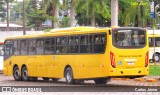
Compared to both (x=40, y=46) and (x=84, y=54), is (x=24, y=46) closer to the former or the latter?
Answer: (x=40, y=46)

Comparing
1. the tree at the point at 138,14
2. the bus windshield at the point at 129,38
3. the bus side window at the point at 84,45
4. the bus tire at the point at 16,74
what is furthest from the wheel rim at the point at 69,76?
the tree at the point at 138,14

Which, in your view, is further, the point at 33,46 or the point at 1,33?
the point at 1,33

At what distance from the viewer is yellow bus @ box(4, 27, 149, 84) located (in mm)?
22844

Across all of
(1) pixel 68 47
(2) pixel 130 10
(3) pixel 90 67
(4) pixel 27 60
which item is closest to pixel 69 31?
(1) pixel 68 47

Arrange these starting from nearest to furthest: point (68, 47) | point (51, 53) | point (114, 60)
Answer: point (114, 60) < point (68, 47) < point (51, 53)

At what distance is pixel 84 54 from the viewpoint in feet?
80.8

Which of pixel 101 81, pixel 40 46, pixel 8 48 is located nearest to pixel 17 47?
pixel 8 48

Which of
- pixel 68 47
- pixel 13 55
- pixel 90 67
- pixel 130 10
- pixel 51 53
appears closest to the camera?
pixel 90 67

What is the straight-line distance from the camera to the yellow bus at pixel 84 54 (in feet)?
74.9

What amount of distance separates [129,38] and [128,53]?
0.68 metres

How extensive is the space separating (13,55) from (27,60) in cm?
192

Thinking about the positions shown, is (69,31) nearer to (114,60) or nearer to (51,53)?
(51,53)

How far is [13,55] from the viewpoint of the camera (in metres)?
31.7

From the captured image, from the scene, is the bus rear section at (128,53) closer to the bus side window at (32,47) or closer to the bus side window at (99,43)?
the bus side window at (99,43)
